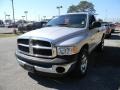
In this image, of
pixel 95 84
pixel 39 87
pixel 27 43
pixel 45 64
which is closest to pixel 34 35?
pixel 27 43

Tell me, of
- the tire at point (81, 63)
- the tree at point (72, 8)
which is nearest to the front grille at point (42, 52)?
the tire at point (81, 63)

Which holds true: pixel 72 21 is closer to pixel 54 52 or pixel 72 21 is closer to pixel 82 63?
pixel 82 63

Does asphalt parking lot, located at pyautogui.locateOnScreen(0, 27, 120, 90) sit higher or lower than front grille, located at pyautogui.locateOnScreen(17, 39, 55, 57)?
lower

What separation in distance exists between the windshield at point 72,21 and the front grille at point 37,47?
1.69 metres

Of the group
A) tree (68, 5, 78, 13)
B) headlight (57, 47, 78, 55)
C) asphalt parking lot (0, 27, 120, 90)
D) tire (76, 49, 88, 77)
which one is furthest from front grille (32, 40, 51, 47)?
tree (68, 5, 78, 13)

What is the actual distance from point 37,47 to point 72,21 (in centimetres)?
206

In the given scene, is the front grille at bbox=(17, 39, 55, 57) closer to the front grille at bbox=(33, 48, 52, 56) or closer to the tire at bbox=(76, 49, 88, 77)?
the front grille at bbox=(33, 48, 52, 56)

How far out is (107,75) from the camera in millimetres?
5641

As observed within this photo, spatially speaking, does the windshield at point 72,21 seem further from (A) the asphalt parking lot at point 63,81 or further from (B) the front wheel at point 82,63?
(A) the asphalt parking lot at point 63,81

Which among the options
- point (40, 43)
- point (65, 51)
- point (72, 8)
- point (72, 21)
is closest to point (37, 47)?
point (40, 43)

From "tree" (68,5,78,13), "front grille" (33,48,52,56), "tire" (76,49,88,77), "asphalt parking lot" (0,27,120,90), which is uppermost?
"tree" (68,5,78,13)

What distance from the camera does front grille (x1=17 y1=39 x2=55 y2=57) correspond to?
4.54 metres

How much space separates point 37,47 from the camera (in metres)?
4.70

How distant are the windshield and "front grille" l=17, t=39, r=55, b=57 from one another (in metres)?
1.69
